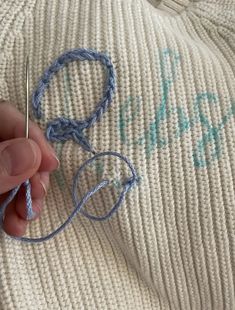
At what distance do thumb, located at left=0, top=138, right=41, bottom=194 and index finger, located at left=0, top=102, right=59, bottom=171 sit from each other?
34 mm

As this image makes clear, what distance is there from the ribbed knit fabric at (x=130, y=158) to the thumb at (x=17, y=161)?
0.08 metres

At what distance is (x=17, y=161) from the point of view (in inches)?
19.6

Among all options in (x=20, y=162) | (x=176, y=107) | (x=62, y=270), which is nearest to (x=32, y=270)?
(x=62, y=270)

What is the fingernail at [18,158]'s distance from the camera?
19.7 inches

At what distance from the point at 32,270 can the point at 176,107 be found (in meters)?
0.32

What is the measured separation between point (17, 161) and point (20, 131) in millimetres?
72

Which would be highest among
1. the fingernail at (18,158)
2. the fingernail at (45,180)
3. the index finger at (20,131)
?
the fingernail at (18,158)

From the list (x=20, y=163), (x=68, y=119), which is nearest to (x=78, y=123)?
(x=68, y=119)

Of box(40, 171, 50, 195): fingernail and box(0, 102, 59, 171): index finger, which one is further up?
box(0, 102, 59, 171): index finger

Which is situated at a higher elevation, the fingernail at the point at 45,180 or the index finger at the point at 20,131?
the index finger at the point at 20,131

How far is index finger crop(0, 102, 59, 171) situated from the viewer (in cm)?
54

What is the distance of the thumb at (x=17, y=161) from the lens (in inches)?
19.7

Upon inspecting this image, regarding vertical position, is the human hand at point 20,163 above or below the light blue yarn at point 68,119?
below

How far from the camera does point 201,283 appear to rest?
2.10ft
